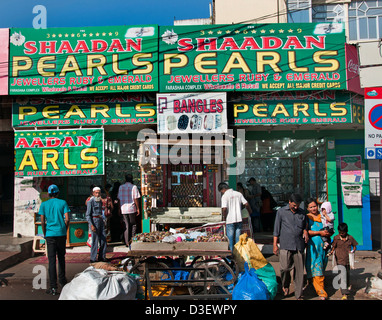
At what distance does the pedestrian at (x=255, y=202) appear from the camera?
38.6ft

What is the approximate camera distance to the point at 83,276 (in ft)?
15.6

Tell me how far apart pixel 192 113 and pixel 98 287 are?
233 inches

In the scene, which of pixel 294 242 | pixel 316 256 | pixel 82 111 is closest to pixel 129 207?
pixel 82 111

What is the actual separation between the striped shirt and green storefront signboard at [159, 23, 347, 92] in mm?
2722

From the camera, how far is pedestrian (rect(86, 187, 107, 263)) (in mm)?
8203

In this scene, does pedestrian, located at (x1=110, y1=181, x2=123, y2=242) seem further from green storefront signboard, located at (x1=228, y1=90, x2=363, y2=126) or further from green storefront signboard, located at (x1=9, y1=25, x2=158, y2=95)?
green storefront signboard, located at (x1=228, y1=90, x2=363, y2=126)

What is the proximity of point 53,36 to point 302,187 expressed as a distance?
344 inches

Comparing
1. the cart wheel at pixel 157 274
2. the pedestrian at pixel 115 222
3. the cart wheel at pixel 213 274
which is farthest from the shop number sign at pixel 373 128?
the pedestrian at pixel 115 222

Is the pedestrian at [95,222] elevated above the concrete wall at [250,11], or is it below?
below

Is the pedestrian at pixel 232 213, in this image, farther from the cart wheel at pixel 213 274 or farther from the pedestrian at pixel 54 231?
the pedestrian at pixel 54 231

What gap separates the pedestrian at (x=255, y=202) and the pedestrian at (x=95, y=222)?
16.8 ft

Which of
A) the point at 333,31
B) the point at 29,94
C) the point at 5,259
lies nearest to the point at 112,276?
the point at 5,259

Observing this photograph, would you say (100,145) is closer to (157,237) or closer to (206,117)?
(206,117)

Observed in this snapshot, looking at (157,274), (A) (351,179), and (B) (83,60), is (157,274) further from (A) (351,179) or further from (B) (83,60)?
(A) (351,179)
